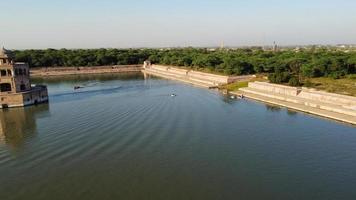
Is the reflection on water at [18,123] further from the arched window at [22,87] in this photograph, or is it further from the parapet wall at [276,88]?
the parapet wall at [276,88]

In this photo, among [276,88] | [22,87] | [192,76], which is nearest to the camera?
[22,87]

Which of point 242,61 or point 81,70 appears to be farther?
point 81,70

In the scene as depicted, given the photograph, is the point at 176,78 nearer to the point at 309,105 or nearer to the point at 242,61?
the point at 242,61

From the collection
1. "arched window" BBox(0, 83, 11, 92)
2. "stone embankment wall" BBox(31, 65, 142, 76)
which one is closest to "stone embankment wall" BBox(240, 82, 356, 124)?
"arched window" BBox(0, 83, 11, 92)

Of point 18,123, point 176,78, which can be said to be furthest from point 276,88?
point 176,78

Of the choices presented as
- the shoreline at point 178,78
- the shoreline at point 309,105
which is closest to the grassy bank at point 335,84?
the shoreline at point 309,105
